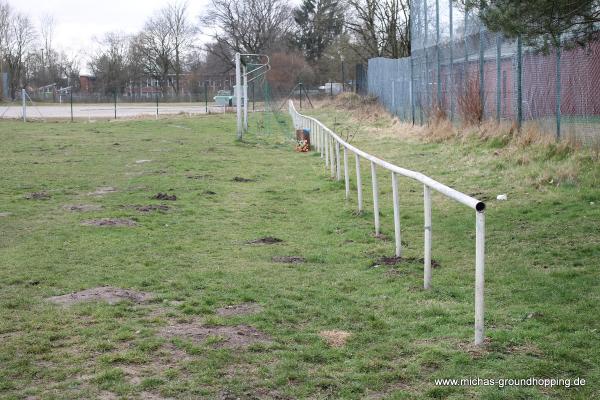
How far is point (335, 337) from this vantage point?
219 inches

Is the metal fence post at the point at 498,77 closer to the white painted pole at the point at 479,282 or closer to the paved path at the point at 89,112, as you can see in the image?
the white painted pole at the point at 479,282

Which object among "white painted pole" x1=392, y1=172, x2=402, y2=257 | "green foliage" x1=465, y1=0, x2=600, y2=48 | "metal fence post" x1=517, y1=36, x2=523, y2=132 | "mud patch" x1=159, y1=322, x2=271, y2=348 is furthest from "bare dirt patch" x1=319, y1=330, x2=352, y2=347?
"metal fence post" x1=517, y1=36, x2=523, y2=132

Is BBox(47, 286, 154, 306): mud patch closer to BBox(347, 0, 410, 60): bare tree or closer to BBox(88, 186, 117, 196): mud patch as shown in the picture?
BBox(88, 186, 117, 196): mud patch

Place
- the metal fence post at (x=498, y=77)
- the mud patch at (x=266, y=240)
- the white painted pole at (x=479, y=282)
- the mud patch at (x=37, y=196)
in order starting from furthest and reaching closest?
the metal fence post at (x=498, y=77) < the mud patch at (x=37, y=196) < the mud patch at (x=266, y=240) < the white painted pole at (x=479, y=282)

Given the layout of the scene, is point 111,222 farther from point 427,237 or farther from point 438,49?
point 438,49

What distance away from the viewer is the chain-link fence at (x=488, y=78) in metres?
14.1

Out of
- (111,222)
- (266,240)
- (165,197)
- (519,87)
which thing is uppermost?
(519,87)

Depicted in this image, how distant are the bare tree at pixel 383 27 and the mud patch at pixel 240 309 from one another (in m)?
40.9

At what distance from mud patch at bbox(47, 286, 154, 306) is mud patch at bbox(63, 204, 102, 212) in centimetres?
499

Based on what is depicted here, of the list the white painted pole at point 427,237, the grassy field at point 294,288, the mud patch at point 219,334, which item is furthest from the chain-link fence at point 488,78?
the mud patch at point 219,334

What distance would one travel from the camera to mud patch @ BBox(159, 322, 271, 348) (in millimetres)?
5453

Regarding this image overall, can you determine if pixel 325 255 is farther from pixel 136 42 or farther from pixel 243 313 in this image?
pixel 136 42

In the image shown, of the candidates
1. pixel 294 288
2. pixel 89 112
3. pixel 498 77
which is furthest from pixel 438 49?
pixel 89 112

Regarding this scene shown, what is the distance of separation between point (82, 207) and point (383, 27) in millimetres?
39320
